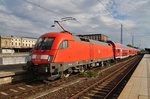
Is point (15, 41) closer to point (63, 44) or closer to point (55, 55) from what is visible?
point (63, 44)

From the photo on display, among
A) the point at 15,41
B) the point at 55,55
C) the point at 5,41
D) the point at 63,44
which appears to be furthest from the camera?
the point at 15,41

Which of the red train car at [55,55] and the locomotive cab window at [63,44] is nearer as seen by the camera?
the red train car at [55,55]

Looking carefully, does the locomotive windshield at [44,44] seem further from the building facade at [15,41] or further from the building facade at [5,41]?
the building facade at [5,41]

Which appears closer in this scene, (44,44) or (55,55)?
(55,55)

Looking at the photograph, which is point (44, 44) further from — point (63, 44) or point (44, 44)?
point (63, 44)

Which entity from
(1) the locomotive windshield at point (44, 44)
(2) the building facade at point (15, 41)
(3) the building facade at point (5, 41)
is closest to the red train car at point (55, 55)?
(1) the locomotive windshield at point (44, 44)

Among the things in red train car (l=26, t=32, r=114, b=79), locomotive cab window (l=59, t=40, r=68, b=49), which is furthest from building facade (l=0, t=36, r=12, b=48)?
locomotive cab window (l=59, t=40, r=68, b=49)

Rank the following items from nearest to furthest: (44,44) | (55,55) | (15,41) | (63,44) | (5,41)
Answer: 1. (55,55)
2. (44,44)
3. (63,44)
4. (5,41)
5. (15,41)

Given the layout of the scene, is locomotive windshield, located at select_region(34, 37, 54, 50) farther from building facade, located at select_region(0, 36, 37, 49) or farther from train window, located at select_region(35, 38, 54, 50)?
building facade, located at select_region(0, 36, 37, 49)

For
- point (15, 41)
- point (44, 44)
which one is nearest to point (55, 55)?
point (44, 44)

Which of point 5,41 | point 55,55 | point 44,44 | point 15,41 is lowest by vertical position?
point 55,55

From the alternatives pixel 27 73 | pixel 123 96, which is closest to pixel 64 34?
pixel 27 73

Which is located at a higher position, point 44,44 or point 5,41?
point 5,41

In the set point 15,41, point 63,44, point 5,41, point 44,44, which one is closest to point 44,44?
point 44,44
